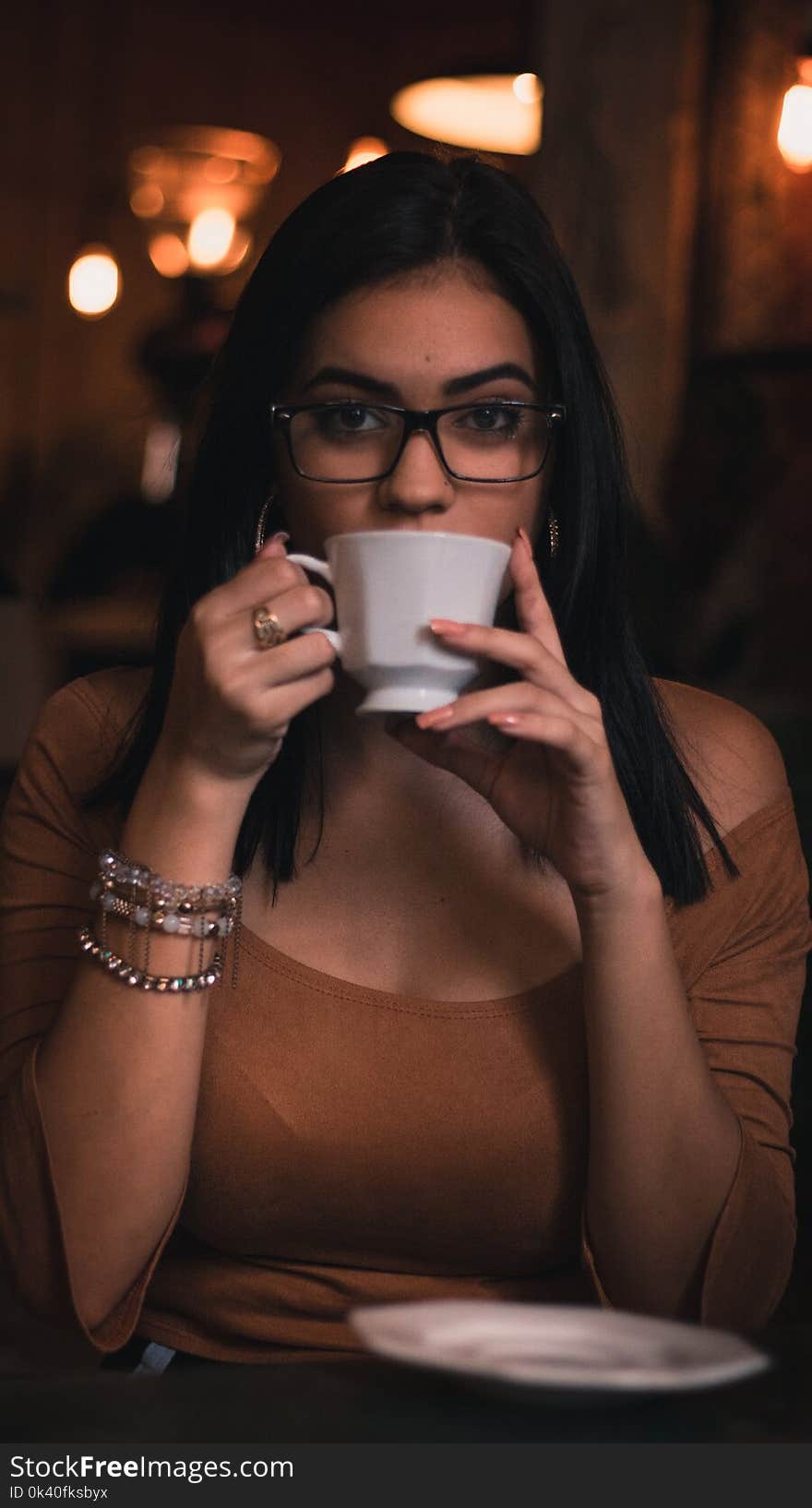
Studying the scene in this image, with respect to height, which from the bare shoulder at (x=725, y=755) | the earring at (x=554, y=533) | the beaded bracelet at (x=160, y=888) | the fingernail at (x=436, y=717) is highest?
the earring at (x=554, y=533)

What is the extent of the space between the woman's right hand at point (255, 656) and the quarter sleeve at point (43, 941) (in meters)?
0.32

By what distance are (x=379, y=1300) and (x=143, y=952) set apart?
1.05 ft

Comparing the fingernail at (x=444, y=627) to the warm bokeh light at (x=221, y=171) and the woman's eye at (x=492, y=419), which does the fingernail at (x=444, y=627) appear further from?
the warm bokeh light at (x=221, y=171)

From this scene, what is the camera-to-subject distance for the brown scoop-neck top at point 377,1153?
1170 mm

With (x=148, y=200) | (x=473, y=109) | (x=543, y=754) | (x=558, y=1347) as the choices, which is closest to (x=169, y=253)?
(x=148, y=200)

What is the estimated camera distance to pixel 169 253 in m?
6.29

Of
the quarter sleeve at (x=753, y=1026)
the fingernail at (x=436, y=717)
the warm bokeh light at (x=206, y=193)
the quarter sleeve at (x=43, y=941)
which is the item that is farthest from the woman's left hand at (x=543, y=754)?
the warm bokeh light at (x=206, y=193)

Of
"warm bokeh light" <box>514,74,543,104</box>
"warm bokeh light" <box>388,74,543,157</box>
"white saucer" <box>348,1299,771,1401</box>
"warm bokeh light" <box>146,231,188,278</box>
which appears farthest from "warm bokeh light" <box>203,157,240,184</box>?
"white saucer" <box>348,1299,771,1401</box>

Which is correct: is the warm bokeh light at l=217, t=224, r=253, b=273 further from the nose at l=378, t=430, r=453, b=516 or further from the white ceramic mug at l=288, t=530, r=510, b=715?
the white ceramic mug at l=288, t=530, r=510, b=715

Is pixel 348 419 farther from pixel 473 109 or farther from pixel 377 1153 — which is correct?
pixel 473 109

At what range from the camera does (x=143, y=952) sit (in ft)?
3.66

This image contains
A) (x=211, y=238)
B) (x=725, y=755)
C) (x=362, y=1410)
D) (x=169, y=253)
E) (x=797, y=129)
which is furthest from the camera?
(x=169, y=253)

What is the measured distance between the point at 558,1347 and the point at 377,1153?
0.46m

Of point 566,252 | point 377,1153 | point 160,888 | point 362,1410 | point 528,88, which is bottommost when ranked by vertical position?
point 377,1153
